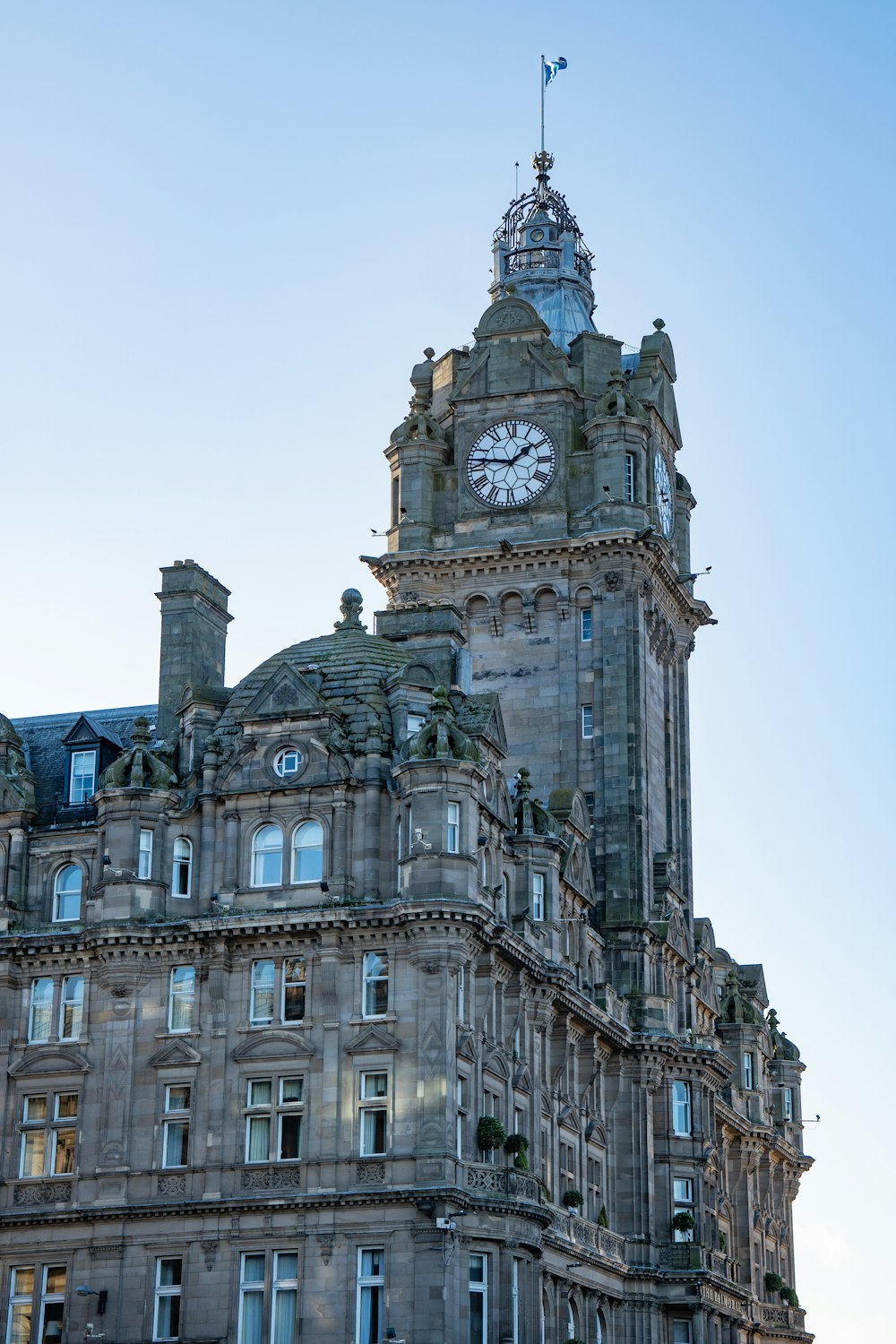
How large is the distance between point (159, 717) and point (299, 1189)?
2018 cm

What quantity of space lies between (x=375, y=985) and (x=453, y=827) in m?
5.67

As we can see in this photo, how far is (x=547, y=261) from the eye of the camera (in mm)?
121500

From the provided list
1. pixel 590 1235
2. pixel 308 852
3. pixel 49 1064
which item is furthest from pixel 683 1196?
pixel 49 1064

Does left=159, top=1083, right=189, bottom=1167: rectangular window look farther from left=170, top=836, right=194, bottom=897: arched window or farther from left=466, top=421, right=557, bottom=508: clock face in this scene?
left=466, top=421, right=557, bottom=508: clock face

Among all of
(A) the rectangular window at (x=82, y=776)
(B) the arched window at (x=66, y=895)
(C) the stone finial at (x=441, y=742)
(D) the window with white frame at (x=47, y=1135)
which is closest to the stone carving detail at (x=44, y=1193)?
(D) the window with white frame at (x=47, y=1135)

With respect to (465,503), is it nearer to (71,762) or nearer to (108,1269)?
(71,762)

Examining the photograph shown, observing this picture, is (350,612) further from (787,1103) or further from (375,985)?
(787,1103)

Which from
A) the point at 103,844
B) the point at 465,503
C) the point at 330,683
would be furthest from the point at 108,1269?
the point at 465,503

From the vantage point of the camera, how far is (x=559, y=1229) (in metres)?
87.2

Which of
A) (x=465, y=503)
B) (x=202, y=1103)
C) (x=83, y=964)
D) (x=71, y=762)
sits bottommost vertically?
(x=202, y=1103)

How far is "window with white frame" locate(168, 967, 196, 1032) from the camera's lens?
8119cm

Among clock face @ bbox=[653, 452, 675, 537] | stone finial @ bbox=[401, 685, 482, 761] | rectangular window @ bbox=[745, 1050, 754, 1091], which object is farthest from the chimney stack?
rectangular window @ bbox=[745, 1050, 754, 1091]

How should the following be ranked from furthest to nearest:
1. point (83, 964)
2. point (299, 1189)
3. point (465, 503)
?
point (465, 503), point (83, 964), point (299, 1189)

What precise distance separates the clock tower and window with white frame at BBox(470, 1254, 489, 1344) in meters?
25.6
